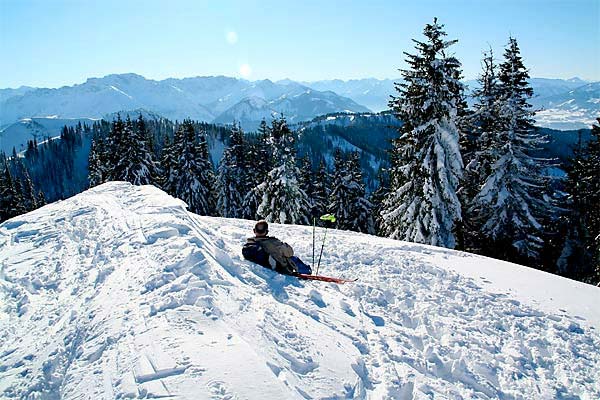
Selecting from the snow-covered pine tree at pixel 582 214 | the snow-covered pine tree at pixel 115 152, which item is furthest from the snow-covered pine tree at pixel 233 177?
the snow-covered pine tree at pixel 582 214

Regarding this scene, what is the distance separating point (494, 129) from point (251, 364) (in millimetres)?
20436

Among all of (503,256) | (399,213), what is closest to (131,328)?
(399,213)

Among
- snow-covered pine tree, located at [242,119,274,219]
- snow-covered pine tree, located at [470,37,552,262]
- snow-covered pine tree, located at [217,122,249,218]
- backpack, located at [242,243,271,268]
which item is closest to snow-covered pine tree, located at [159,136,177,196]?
snow-covered pine tree, located at [217,122,249,218]

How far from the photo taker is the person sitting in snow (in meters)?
8.77

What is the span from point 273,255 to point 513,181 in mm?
15974

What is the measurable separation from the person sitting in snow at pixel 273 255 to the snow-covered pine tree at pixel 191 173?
1043 inches

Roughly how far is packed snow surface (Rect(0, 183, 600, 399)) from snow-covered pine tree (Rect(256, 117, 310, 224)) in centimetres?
1860

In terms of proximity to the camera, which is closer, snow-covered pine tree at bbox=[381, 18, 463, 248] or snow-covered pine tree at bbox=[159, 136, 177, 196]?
snow-covered pine tree at bbox=[381, 18, 463, 248]

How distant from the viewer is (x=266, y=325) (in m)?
5.95

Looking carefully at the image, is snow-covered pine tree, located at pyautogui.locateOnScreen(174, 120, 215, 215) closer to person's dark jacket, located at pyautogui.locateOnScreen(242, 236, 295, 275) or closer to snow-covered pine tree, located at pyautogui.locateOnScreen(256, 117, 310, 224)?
snow-covered pine tree, located at pyautogui.locateOnScreen(256, 117, 310, 224)

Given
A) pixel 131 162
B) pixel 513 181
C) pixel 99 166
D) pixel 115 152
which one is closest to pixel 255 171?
pixel 131 162

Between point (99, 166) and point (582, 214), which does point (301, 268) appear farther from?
point (99, 166)

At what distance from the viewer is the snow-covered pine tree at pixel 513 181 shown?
1897 centimetres

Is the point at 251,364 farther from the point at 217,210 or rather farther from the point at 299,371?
the point at 217,210
